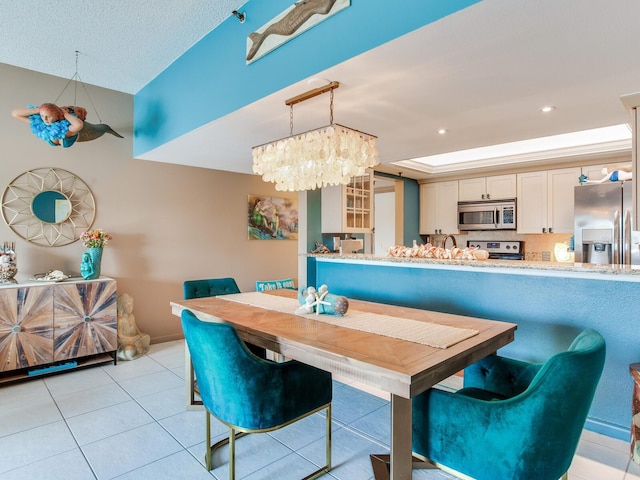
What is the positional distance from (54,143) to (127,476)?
2.74m

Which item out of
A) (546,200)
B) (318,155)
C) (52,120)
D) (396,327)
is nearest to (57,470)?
(396,327)

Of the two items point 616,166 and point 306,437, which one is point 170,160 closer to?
point 306,437

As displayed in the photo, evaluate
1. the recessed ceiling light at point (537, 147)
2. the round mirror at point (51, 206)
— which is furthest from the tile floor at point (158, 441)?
the recessed ceiling light at point (537, 147)

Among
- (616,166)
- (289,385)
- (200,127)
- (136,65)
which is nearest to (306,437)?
(289,385)

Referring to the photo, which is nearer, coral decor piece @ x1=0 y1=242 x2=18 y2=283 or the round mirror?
coral decor piece @ x1=0 y1=242 x2=18 y2=283

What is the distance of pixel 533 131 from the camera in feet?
9.38

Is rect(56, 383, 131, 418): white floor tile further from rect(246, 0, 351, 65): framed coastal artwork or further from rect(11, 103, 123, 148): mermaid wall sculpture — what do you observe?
rect(246, 0, 351, 65): framed coastal artwork

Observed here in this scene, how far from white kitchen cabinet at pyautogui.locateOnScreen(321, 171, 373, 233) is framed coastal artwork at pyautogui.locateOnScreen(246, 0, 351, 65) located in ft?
7.38

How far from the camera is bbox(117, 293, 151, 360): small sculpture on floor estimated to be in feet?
12.3

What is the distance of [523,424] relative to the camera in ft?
4.19

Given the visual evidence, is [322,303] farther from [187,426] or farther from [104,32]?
[104,32]

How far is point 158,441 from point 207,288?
1308 millimetres

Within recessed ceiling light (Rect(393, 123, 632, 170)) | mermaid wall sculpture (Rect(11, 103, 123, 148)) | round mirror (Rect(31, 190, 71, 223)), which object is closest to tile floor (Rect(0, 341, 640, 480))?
round mirror (Rect(31, 190, 71, 223))

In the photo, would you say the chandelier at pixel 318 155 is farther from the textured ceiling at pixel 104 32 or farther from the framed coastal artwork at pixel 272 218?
the framed coastal artwork at pixel 272 218
